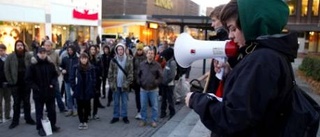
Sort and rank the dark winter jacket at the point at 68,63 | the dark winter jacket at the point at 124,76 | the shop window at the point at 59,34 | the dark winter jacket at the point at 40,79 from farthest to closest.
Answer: the shop window at the point at 59,34 → the dark winter jacket at the point at 68,63 → the dark winter jacket at the point at 124,76 → the dark winter jacket at the point at 40,79

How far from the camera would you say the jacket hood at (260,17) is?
163 cm

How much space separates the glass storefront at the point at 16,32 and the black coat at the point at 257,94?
22419 millimetres

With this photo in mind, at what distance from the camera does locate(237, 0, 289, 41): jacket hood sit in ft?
5.36

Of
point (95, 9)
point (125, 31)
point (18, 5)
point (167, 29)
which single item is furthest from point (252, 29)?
point (167, 29)

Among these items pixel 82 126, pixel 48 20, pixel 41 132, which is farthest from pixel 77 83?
pixel 48 20

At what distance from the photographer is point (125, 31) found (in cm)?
4628

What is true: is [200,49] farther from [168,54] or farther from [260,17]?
[168,54]

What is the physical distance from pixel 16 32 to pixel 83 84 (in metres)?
17.8

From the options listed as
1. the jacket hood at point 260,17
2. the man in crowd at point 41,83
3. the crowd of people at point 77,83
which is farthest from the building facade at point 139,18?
the jacket hood at point 260,17

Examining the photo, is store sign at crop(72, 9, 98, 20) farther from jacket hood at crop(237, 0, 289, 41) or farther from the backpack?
the backpack

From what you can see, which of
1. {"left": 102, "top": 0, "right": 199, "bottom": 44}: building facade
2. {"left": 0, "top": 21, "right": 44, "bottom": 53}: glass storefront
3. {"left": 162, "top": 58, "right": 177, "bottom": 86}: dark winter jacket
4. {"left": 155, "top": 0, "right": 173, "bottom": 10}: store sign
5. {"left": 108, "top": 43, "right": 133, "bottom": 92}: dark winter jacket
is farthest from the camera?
{"left": 155, "top": 0, "right": 173, "bottom": 10}: store sign

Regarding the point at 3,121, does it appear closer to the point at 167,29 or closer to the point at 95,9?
the point at 95,9

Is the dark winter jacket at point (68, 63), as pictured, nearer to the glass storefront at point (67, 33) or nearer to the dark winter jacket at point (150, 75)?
the dark winter jacket at point (150, 75)

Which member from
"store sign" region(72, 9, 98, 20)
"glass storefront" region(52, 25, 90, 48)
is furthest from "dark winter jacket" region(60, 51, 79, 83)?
"store sign" region(72, 9, 98, 20)
